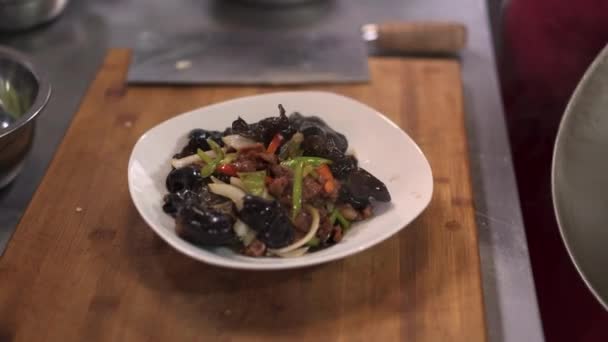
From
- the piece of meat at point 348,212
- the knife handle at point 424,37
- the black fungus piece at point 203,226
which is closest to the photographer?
the black fungus piece at point 203,226

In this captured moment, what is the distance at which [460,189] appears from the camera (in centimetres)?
102

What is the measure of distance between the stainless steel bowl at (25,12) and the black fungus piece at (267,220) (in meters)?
0.91

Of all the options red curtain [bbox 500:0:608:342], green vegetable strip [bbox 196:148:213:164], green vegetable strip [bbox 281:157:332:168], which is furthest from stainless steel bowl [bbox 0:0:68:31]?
red curtain [bbox 500:0:608:342]

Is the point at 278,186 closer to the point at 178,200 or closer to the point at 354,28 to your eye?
the point at 178,200

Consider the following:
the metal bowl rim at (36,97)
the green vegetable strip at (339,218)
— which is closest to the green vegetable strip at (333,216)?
the green vegetable strip at (339,218)

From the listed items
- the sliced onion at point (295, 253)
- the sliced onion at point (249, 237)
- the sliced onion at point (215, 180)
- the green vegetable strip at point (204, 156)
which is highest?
the green vegetable strip at point (204, 156)

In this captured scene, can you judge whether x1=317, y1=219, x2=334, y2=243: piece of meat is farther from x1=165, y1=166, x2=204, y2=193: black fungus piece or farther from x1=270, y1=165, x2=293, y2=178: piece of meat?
x1=165, y1=166, x2=204, y2=193: black fungus piece

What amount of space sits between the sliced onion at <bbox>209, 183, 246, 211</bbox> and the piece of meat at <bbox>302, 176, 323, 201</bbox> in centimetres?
9

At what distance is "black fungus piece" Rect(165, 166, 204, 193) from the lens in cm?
89

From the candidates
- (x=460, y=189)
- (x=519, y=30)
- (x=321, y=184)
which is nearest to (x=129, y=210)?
(x=321, y=184)

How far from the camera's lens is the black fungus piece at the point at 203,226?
80 cm

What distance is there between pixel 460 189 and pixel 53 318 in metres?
0.65

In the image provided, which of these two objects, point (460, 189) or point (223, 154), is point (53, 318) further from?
point (460, 189)

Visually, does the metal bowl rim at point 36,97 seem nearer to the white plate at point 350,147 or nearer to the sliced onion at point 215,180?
the white plate at point 350,147
